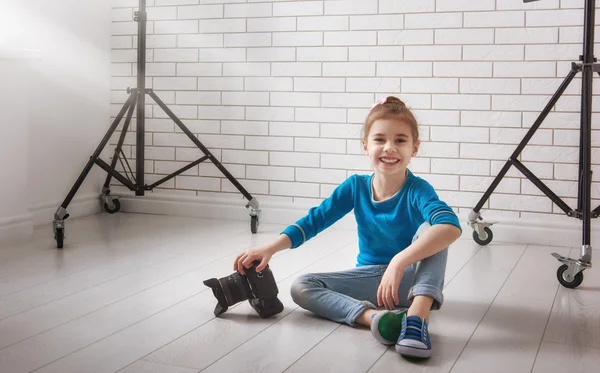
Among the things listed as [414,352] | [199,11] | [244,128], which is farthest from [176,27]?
[414,352]

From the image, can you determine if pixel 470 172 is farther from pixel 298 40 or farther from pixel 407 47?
pixel 298 40

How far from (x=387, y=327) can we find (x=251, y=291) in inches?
17.1

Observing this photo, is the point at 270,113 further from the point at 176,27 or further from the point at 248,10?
the point at 176,27

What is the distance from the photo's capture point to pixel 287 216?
3.71 meters

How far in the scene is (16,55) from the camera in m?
3.10

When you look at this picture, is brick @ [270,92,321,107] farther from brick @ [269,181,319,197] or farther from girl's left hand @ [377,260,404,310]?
girl's left hand @ [377,260,404,310]

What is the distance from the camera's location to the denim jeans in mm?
1950

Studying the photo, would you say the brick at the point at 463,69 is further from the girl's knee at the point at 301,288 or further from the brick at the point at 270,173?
the girl's knee at the point at 301,288

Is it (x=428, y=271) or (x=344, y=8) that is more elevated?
(x=344, y=8)

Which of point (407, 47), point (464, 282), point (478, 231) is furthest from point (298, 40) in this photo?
point (464, 282)

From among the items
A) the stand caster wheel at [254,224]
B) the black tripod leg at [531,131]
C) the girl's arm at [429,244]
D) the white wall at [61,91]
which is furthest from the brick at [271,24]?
the girl's arm at [429,244]

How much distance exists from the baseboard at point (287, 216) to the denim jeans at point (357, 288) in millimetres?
1308

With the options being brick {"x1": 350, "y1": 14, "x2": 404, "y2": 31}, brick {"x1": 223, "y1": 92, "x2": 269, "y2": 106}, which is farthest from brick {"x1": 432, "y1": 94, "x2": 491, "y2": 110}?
brick {"x1": 223, "y1": 92, "x2": 269, "y2": 106}

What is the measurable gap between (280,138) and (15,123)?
1208 millimetres
